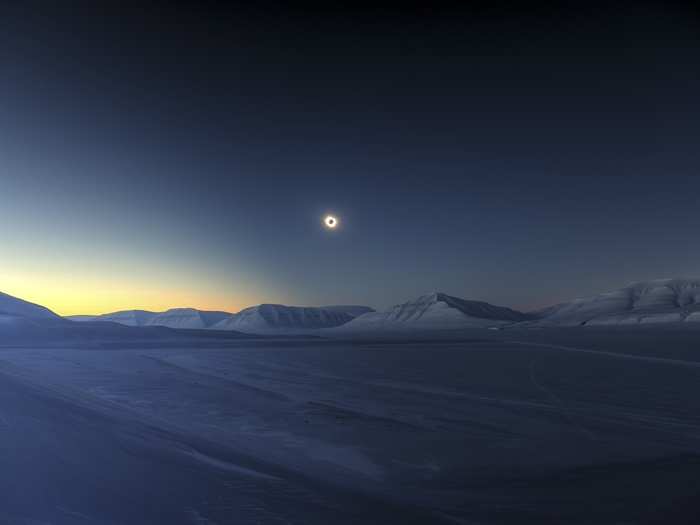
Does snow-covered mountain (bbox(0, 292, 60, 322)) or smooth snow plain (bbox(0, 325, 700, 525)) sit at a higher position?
snow-covered mountain (bbox(0, 292, 60, 322))

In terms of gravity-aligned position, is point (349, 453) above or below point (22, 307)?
below

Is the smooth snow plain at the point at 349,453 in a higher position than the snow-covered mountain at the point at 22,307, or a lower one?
lower

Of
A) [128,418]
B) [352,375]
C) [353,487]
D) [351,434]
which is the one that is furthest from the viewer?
[352,375]

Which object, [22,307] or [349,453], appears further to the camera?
[22,307]

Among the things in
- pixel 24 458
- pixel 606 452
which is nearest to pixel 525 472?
pixel 606 452

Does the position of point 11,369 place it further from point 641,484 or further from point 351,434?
point 641,484

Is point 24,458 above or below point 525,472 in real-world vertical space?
above

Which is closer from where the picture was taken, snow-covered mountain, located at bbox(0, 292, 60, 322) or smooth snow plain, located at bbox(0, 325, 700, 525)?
smooth snow plain, located at bbox(0, 325, 700, 525)

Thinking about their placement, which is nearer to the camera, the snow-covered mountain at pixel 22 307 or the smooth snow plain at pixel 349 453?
the smooth snow plain at pixel 349 453
